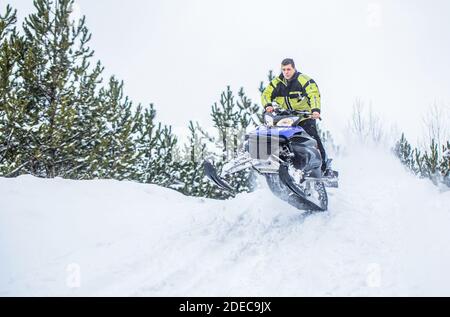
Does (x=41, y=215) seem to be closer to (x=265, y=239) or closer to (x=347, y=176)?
(x=265, y=239)

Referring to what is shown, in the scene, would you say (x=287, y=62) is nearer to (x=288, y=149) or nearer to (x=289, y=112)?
(x=289, y=112)

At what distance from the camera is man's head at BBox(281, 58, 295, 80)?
5.45m

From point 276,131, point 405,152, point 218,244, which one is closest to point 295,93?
point 276,131

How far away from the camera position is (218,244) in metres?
4.26

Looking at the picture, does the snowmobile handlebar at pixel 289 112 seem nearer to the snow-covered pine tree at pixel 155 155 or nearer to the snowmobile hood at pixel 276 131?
the snowmobile hood at pixel 276 131

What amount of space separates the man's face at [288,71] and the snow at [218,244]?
1864mm

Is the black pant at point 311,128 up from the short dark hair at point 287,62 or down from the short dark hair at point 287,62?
down

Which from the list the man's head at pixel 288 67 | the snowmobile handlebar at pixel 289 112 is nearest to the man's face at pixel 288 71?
the man's head at pixel 288 67

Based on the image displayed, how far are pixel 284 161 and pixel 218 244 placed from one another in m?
1.36

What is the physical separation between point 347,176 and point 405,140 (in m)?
17.8

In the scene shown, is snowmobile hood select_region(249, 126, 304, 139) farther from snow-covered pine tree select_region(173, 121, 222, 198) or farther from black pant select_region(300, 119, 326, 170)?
snow-covered pine tree select_region(173, 121, 222, 198)

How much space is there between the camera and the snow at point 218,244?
3178mm

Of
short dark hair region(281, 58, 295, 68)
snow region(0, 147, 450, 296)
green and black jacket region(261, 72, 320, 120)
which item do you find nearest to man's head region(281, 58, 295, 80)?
short dark hair region(281, 58, 295, 68)
